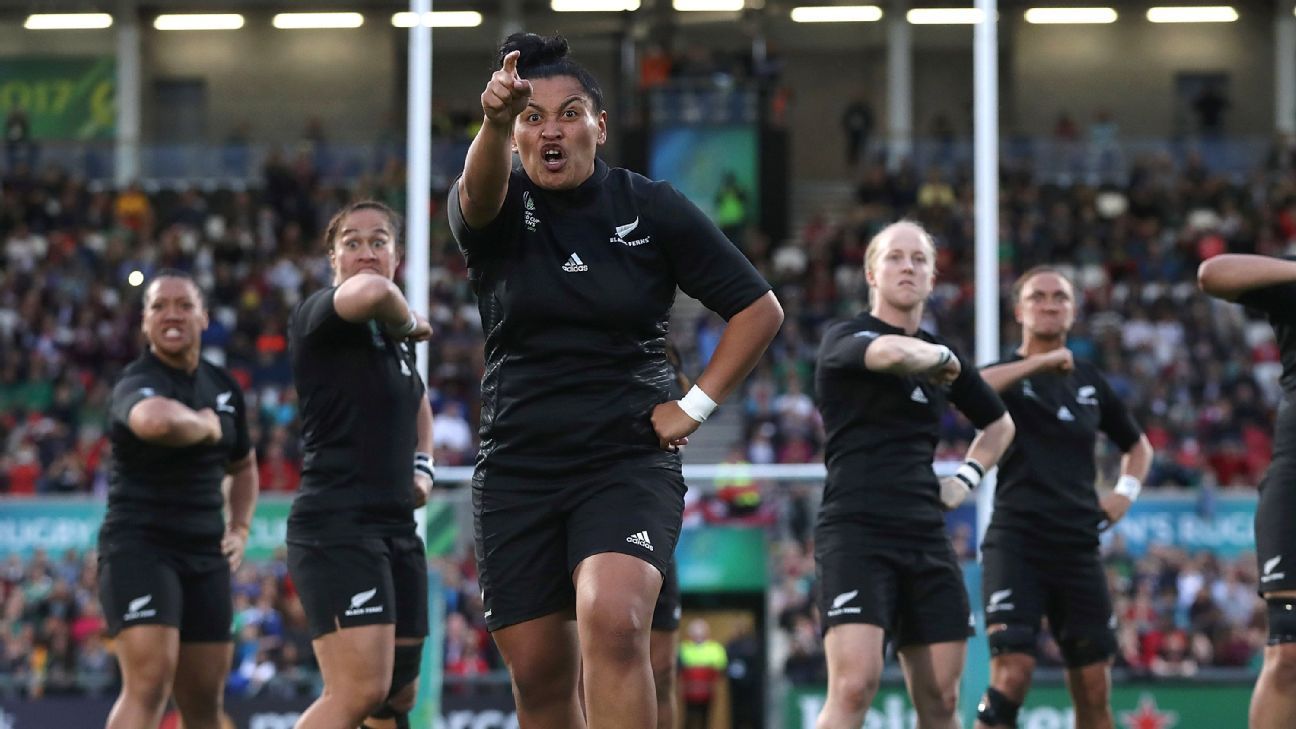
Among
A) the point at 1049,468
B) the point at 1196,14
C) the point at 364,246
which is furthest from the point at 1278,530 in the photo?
the point at 1196,14

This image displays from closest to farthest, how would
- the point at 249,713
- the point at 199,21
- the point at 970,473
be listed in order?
the point at 970,473 < the point at 249,713 < the point at 199,21

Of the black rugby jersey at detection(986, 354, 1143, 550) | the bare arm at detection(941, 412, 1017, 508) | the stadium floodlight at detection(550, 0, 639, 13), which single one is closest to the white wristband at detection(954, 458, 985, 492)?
the bare arm at detection(941, 412, 1017, 508)

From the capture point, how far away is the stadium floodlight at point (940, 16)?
32.0 meters

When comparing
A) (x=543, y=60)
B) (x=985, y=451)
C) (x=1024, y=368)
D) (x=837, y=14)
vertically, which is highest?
(x=837, y=14)

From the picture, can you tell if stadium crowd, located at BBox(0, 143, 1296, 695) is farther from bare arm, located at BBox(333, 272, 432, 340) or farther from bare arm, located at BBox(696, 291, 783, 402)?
bare arm, located at BBox(696, 291, 783, 402)

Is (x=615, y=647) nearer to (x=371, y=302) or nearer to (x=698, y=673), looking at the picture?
(x=371, y=302)

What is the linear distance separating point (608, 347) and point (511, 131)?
67 centimetres

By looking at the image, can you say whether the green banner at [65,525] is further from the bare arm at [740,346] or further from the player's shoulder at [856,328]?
the bare arm at [740,346]

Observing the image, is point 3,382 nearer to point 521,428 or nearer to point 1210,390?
point 1210,390

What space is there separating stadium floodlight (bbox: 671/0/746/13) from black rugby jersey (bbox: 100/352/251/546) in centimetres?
2456

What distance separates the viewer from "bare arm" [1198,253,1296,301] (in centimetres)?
631

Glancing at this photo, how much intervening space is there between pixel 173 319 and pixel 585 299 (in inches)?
130

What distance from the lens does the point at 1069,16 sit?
3394 centimetres

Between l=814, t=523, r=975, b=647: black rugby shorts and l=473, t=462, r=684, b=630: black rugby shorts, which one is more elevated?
l=473, t=462, r=684, b=630: black rugby shorts
